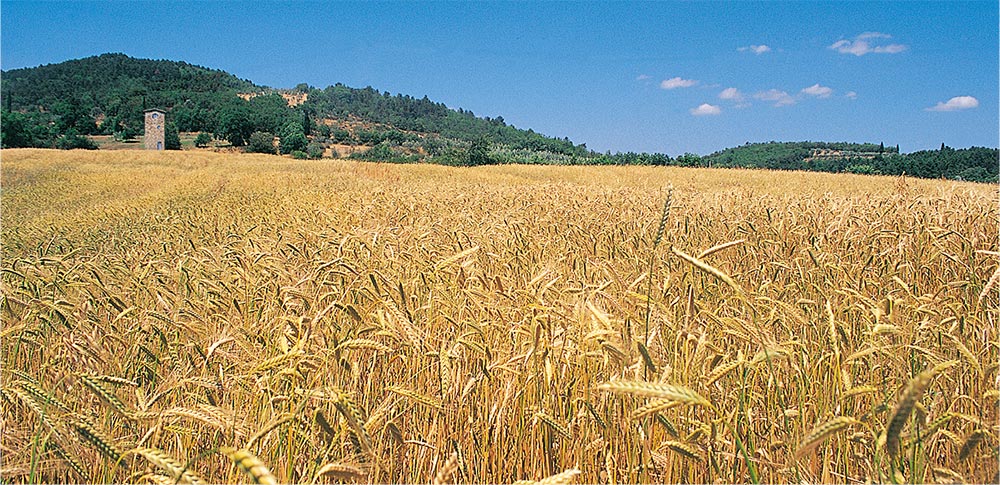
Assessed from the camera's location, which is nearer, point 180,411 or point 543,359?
point 180,411

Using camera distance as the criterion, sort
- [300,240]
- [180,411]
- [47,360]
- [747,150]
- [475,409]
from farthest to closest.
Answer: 1. [747,150]
2. [300,240]
3. [47,360]
4. [475,409]
5. [180,411]

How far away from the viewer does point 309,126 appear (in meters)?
92.5

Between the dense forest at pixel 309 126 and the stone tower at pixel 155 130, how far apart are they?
5.86 metres

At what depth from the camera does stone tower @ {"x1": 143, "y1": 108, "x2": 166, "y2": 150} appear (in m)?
62.5

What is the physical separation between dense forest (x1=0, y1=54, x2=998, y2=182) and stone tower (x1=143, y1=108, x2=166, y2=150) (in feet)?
19.2

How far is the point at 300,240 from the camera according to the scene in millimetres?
4262

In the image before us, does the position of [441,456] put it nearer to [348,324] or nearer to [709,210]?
[348,324]

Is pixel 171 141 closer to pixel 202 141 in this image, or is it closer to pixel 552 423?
pixel 202 141

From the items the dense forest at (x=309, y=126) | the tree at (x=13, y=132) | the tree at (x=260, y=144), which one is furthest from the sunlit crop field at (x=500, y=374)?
the tree at (x=13, y=132)

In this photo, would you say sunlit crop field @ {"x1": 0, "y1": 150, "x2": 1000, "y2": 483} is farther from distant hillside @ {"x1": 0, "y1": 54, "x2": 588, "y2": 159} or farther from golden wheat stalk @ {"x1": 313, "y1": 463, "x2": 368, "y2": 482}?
distant hillside @ {"x1": 0, "y1": 54, "x2": 588, "y2": 159}

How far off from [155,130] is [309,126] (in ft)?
103

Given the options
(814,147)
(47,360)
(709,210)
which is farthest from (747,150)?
(47,360)

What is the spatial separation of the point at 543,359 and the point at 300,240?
292 centimetres

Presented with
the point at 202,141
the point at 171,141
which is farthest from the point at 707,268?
the point at 202,141
